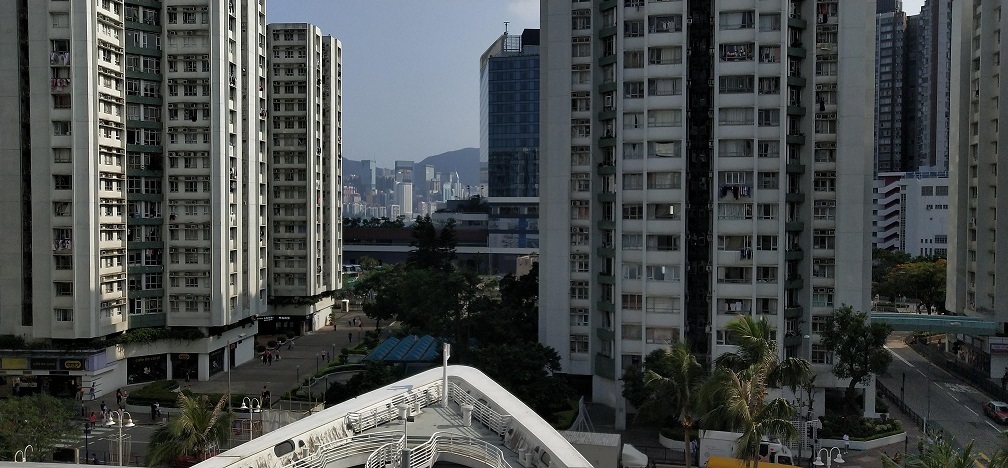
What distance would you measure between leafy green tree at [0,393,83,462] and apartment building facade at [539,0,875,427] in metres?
24.7

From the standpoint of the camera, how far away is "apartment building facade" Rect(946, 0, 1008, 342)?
55594 millimetres

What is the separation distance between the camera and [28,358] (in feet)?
154

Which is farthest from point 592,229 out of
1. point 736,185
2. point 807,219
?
point 807,219

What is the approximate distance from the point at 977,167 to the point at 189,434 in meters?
53.9

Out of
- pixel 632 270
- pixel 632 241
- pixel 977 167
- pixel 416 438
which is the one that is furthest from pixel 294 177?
pixel 416 438

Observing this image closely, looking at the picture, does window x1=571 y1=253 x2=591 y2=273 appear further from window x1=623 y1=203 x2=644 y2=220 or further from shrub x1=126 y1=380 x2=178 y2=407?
shrub x1=126 y1=380 x2=178 y2=407

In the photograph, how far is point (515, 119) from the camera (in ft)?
474

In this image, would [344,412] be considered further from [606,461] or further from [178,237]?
[178,237]

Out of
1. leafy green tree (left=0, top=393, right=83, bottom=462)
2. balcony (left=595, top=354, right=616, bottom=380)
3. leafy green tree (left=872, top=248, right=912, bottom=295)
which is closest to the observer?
leafy green tree (left=0, top=393, right=83, bottom=462)

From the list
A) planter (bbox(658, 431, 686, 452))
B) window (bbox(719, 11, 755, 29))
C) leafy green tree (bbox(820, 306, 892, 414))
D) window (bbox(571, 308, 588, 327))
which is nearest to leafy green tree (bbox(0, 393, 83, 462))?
window (bbox(571, 308, 588, 327))

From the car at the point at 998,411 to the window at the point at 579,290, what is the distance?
21453 millimetres

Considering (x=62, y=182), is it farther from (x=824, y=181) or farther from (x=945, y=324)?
(x=945, y=324)

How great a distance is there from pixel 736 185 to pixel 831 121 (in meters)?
5.97

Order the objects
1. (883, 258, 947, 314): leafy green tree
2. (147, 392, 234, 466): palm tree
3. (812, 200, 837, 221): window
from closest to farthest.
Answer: (147, 392, 234, 466): palm tree < (812, 200, 837, 221): window < (883, 258, 947, 314): leafy green tree
